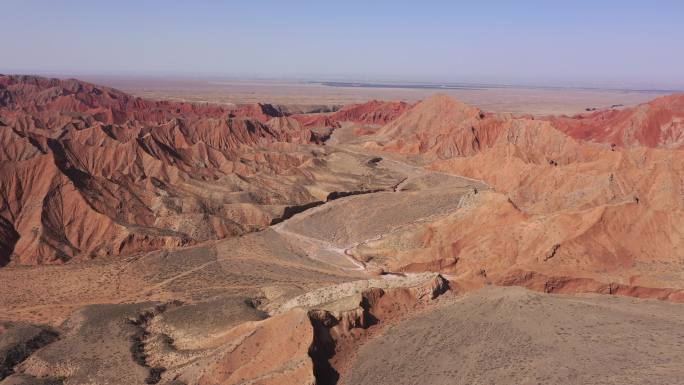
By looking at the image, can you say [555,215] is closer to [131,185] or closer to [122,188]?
[122,188]

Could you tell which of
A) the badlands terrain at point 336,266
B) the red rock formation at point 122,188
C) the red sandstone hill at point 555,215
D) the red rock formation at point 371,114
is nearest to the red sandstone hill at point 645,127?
the red sandstone hill at point 555,215

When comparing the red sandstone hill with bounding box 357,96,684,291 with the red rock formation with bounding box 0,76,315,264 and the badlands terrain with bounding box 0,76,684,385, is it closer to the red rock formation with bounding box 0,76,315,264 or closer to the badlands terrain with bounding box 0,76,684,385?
the badlands terrain with bounding box 0,76,684,385

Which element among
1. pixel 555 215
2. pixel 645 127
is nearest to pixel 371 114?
pixel 645 127

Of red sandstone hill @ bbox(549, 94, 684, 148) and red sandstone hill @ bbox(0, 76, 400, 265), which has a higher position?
red sandstone hill @ bbox(549, 94, 684, 148)

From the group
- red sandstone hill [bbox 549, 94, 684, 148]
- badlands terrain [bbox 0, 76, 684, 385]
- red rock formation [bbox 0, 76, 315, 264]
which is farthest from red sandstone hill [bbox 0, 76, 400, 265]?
red sandstone hill [bbox 549, 94, 684, 148]

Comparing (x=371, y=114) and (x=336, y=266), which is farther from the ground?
(x=371, y=114)

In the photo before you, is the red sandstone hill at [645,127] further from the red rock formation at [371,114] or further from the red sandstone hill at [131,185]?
the red sandstone hill at [131,185]

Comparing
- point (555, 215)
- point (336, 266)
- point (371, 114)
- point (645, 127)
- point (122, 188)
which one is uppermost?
point (645, 127)

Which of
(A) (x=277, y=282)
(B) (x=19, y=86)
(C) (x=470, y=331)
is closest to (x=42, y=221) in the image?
(A) (x=277, y=282)
